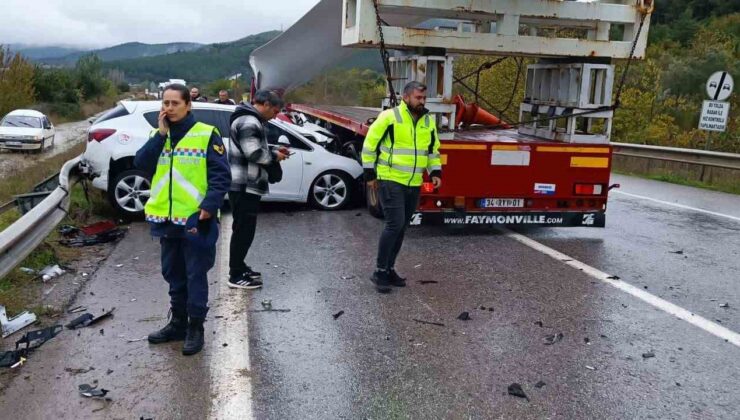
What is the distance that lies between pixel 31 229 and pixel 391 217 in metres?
3.09

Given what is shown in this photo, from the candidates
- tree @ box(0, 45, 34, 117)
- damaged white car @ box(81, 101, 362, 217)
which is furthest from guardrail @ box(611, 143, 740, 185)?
tree @ box(0, 45, 34, 117)

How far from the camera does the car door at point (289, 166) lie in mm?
9297

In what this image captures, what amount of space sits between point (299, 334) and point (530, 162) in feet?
13.1

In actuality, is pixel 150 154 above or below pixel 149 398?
above

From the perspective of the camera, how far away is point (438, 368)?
13.6ft

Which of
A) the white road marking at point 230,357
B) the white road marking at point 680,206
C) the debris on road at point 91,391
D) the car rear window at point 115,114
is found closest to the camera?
the white road marking at point 230,357

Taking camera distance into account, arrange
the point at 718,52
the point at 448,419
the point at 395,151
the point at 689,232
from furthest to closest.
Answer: the point at 718,52 → the point at 689,232 → the point at 395,151 → the point at 448,419

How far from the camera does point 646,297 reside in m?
5.68

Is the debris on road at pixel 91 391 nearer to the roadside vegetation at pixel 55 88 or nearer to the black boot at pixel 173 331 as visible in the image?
the black boot at pixel 173 331

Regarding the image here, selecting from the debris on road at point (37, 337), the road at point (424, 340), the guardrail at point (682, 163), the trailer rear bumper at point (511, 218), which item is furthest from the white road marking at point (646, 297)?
the guardrail at point (682, 163)

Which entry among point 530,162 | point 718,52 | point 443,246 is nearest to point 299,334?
point 443,246

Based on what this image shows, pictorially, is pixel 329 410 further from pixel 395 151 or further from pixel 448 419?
pixel 395 151

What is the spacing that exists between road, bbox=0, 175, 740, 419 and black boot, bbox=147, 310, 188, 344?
9cm

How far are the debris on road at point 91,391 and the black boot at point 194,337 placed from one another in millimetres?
635
